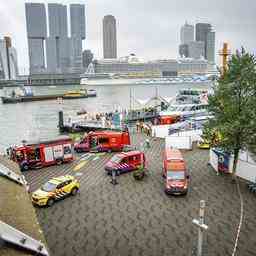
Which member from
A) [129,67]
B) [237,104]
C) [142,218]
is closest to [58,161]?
[142,218]

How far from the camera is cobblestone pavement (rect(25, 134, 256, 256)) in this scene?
49.5 feet

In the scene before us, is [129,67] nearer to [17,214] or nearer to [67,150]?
[67,150]

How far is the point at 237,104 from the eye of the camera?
74.0 ft

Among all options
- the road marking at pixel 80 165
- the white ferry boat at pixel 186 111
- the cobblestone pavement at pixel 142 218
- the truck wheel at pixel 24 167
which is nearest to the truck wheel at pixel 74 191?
the cobblestone pavement at pixel 142 218

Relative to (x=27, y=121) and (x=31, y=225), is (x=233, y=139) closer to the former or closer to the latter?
(x=31, y=225)

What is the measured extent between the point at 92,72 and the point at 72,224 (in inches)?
6992

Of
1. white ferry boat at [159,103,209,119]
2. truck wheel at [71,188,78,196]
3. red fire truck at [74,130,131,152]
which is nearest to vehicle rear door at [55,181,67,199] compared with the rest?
truck wheel at [71,188,78,196]

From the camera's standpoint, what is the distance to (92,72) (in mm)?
189625

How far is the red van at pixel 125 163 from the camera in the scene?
25188 mm

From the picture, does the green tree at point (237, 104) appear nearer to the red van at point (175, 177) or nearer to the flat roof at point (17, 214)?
the red van at point (175, 177)

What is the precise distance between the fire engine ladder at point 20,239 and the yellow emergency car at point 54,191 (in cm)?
1019

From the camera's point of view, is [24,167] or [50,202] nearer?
[50,202]

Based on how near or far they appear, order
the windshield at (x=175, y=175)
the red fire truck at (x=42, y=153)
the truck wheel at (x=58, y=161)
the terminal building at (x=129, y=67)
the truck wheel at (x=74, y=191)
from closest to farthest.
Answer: the truck wheel at (x=74, y=191) → the windshield at (x=175, y=175) → the red fire truck at (x=42, y=153) → the truck wheel at (x=58, y=161) → the terminal building at (x=129, y=67)

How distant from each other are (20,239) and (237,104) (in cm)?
1800
